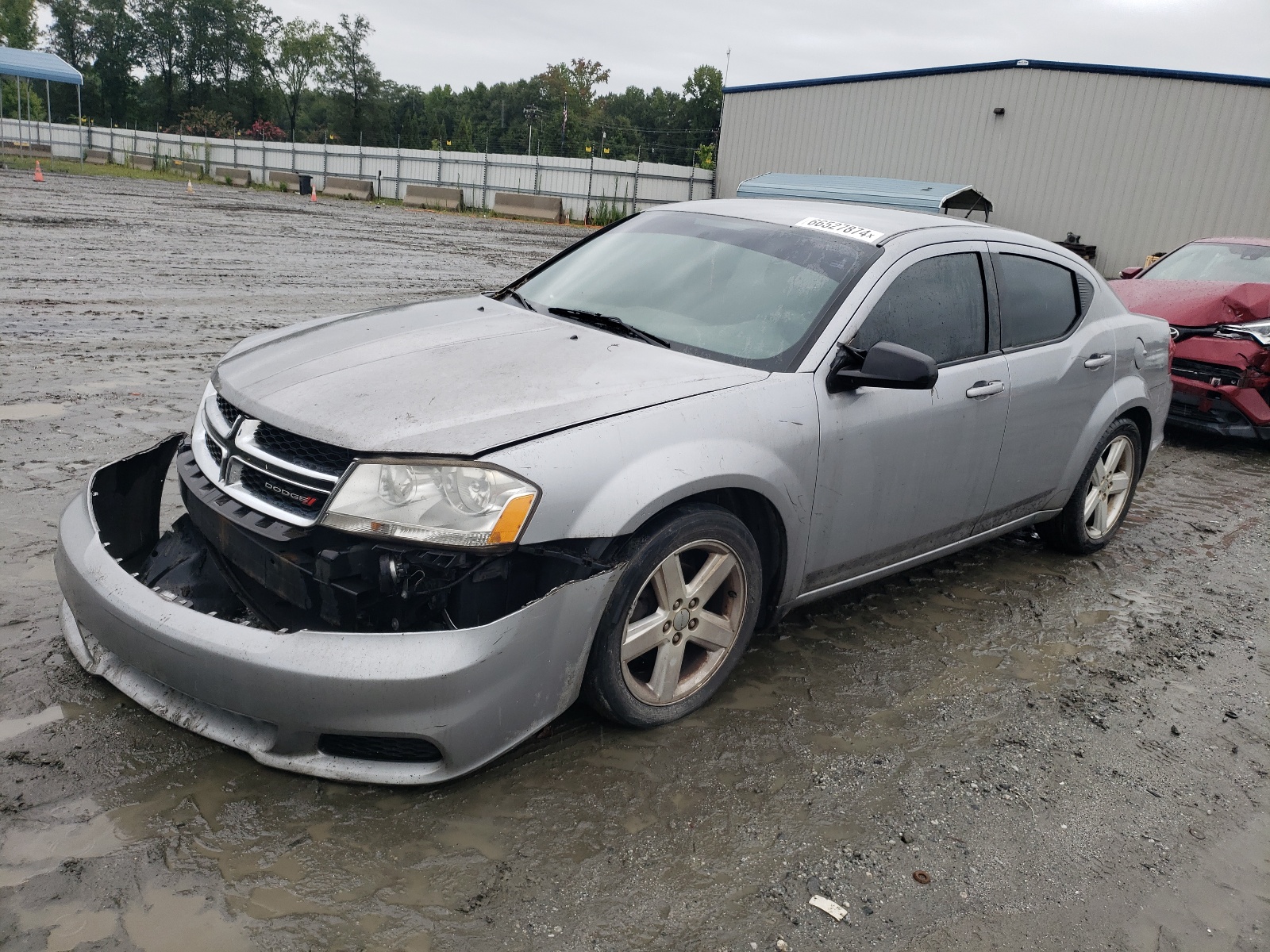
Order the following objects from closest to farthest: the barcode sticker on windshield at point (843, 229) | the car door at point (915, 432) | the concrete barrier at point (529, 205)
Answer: the car door at point (915, 432), the barcode sticker on windshield at point (843, 229), the concrete barrier at point (529, 205)

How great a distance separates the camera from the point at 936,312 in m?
3.83

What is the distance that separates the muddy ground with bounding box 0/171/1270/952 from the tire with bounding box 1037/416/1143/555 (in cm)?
24

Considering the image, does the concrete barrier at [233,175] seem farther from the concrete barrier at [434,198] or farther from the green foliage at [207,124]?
the green foliage at [207,124]

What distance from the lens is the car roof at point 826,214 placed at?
12.9 feet

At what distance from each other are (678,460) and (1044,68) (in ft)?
84.8

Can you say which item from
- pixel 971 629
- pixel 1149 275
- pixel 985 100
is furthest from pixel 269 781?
pixel 985 100

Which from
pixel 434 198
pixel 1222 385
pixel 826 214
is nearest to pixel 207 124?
pixel 434 198

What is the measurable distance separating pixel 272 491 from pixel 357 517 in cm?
38

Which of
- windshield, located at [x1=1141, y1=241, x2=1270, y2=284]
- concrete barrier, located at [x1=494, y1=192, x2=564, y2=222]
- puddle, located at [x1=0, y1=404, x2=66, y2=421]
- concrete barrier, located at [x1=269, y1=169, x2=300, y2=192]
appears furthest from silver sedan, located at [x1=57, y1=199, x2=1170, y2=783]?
concrete barrier, located at [x1=269, y1=169, x2=300, y2=192]

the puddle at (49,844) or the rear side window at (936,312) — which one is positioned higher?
the rear side window at (936,312)

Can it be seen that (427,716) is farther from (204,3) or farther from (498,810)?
(204,3)

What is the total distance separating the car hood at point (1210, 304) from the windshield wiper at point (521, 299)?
578 centimetres

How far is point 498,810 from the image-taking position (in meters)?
2.68

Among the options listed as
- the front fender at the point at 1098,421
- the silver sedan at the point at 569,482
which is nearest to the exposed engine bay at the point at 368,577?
the silver sedan at the point at 569,482
